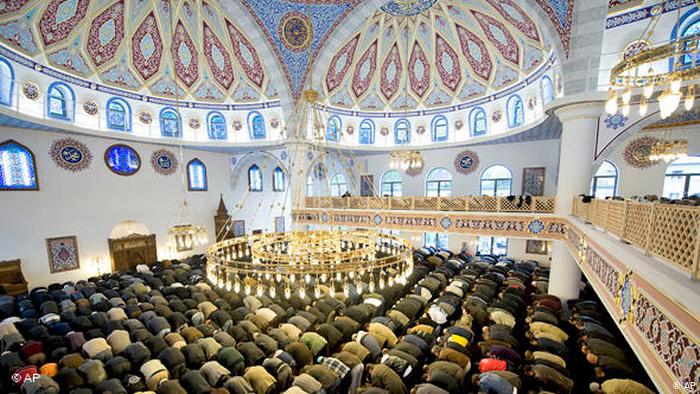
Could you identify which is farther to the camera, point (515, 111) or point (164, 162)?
point (164, 162)

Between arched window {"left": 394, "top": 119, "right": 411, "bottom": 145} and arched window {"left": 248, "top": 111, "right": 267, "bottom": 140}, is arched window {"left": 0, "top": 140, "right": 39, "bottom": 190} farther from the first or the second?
arched window {"left": 394, "top": 119, "right": 411, "bottom": 145}

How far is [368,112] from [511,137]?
19.4 feet

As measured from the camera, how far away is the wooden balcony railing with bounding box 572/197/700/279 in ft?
5.90

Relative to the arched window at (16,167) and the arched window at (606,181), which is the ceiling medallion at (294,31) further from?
the arched window at (606,181)

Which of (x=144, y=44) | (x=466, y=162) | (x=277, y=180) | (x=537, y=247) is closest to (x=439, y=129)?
(x=466, y=162)

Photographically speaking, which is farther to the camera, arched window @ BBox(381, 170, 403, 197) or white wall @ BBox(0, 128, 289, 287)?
arched window @ BBox(381, 170, 403, 197)

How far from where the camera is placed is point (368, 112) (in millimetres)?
12453

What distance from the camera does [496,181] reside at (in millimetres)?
11219

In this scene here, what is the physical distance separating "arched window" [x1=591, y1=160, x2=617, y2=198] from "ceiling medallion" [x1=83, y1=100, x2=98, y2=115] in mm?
16520

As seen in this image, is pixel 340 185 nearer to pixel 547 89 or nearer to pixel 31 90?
pixel 547 89

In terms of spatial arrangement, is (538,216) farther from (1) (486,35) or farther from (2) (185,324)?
(2) (185,324)

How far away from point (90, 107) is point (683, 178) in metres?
18.5

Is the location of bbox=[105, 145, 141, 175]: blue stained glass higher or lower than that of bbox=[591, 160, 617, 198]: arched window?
higher

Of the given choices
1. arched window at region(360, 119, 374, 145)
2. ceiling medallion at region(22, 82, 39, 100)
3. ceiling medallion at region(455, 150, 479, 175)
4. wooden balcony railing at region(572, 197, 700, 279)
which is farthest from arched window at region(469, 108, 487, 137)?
ceiling medallion at region(22, 82, 39, 100)
